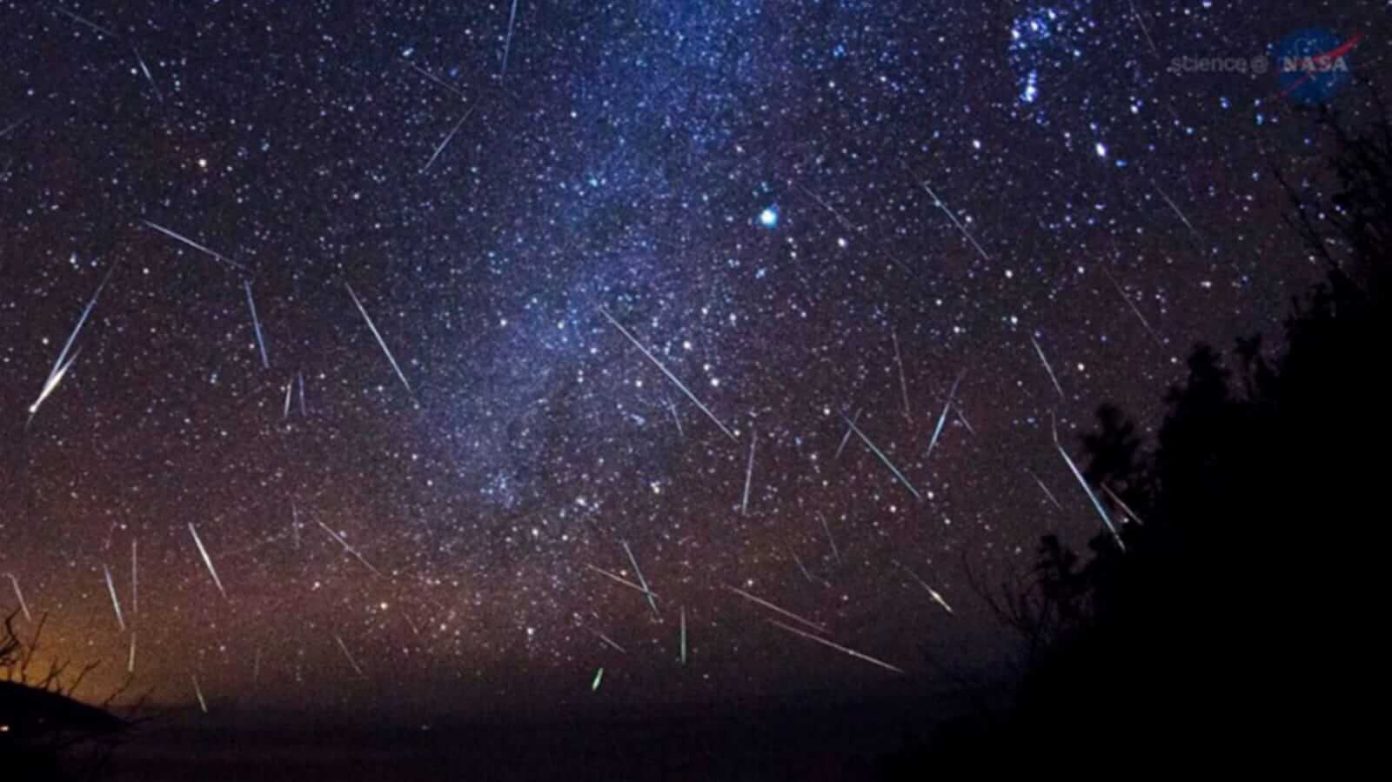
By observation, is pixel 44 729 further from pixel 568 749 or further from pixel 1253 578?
pixel 568 749

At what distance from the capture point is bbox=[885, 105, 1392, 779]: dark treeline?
3.49 m

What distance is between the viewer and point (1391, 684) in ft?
10.3

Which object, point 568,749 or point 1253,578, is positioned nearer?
point 1253,578

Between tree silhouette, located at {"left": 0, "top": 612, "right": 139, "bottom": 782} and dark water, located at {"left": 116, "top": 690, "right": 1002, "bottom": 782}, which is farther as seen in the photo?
dark water, located at {"left": 116, "top": 690, "right": 1002, "bottom": 782}

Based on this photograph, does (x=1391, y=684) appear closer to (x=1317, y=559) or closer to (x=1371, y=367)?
(x=1317, y=559)

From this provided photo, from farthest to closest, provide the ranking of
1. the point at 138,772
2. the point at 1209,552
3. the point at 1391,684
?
the point at 138,772
the point at 1209,552
the point at 1391,684

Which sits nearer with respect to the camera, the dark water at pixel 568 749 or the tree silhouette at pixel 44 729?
the tree silhouette at pixel 44 729

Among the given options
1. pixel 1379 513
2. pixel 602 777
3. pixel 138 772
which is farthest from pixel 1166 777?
pixel 138 772

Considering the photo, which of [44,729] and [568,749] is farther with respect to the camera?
[568,749]

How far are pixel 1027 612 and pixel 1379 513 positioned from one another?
11.0 feet

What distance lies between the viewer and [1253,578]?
4.07 m

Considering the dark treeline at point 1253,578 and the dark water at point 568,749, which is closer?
the dark treeline at point 1253,578

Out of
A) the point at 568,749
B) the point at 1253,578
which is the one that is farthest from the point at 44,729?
the point at 568,749

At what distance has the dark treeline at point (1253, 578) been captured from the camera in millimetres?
3488
